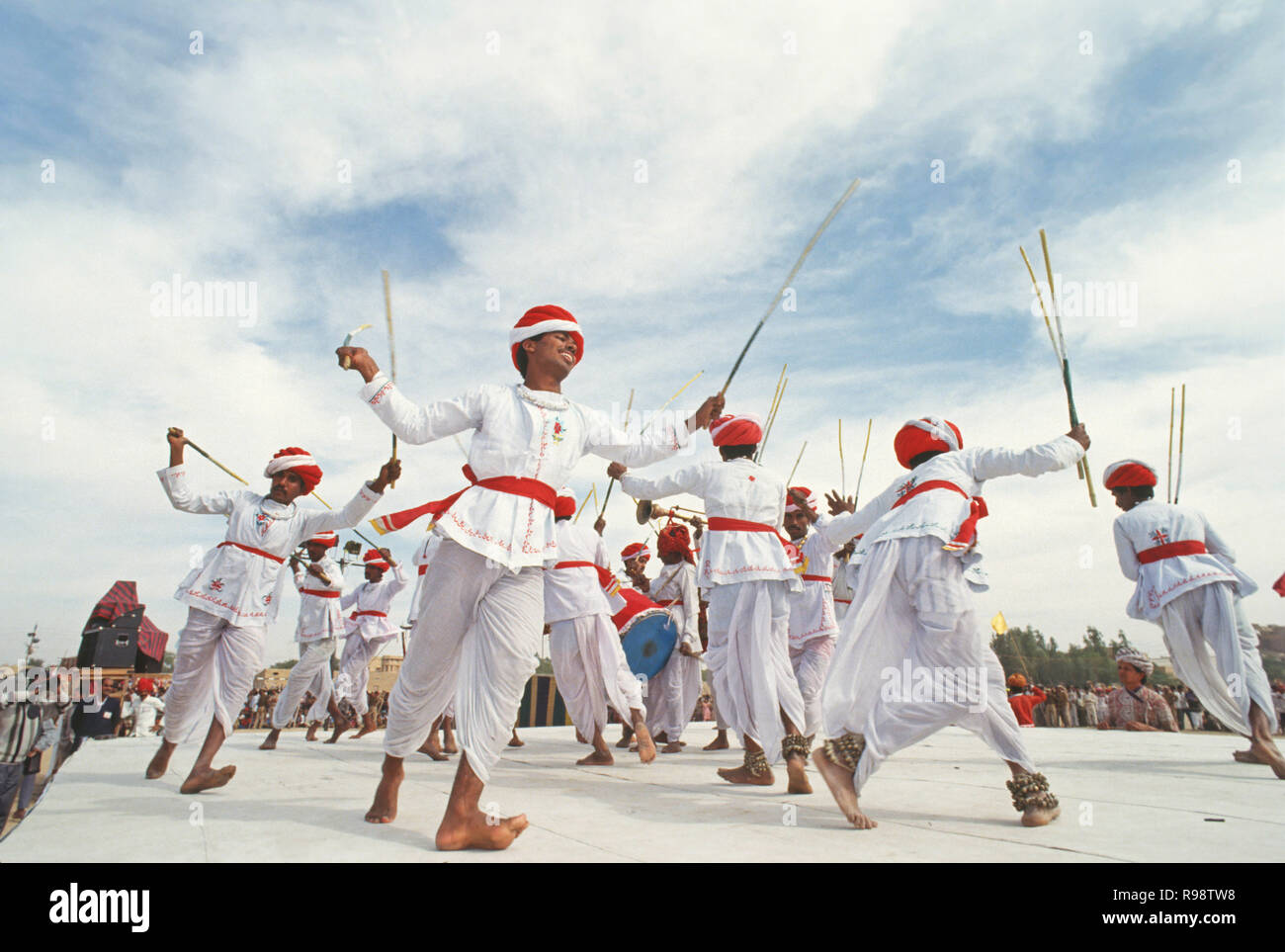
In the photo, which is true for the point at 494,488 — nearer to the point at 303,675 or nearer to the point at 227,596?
the point at 227,596

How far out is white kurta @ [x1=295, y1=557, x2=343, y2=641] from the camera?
8234mm

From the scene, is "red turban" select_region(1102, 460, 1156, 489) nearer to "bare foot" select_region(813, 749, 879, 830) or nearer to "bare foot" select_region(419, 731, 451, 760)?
"bare foot" select_region(813, 749, 879, 830)

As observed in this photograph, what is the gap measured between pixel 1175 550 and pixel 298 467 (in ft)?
20.2

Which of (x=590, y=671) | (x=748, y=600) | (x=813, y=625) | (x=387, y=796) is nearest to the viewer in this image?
(x=387, y=796)

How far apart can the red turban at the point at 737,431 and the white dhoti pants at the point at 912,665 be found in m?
1.59

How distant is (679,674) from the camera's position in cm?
718

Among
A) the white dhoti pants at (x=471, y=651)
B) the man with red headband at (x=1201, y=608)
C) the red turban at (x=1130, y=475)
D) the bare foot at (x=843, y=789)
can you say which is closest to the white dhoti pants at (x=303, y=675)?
the white dhoti pants at (x=471, y=651)

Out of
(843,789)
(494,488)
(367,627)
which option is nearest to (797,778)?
(843,789)

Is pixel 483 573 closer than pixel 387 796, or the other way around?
pixel 483 573

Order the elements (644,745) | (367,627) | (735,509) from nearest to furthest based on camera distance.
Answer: (735,509)
(644,745)
(367,627)

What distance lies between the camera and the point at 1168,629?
531 centimetres
